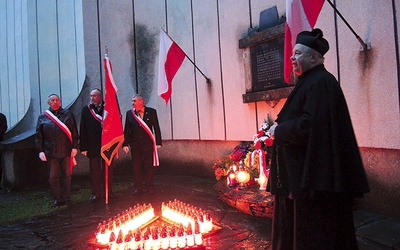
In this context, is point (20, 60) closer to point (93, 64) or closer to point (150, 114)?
point (93, 64)

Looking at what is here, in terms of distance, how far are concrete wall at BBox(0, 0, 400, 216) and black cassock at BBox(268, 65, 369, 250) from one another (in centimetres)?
222

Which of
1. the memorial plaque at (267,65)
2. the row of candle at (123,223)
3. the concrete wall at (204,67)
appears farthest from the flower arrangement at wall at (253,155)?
the row of candle at (123,223)

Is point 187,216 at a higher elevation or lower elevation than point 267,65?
lower

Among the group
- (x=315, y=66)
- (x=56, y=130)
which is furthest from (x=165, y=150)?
(x=315, y=66)

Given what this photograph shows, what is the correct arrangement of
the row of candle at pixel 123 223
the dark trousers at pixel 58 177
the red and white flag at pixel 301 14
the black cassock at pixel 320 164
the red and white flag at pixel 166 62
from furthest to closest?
1. the red and white flag at pixel 166 62
2. the dark trousers at pixel 58 177
3. the red and white flag at pixel 301 14
4. the row of candle at pixel 123 223
5. the black cassock at pixel 320 164

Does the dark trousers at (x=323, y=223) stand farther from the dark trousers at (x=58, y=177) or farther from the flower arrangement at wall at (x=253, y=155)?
the dark trousers at (x=58, y=177)

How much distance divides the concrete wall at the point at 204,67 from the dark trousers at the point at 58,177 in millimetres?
2424

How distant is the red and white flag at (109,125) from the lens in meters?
5.63

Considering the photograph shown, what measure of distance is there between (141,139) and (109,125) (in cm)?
74

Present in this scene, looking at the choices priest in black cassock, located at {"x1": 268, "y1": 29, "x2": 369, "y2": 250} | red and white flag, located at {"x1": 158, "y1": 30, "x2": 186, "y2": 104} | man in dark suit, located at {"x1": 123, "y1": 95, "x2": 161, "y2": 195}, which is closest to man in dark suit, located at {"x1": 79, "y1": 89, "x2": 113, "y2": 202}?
man in dark suit, located at {"x1": 123, "y1": 95, "x2": 161, "y2": 195}

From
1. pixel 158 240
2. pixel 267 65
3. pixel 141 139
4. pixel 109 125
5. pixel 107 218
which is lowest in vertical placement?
pixel 107 218

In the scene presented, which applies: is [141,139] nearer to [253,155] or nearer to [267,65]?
[253,155]

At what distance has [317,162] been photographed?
7.55ft

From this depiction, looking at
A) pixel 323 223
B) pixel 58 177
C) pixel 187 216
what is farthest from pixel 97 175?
pixel 323 223
